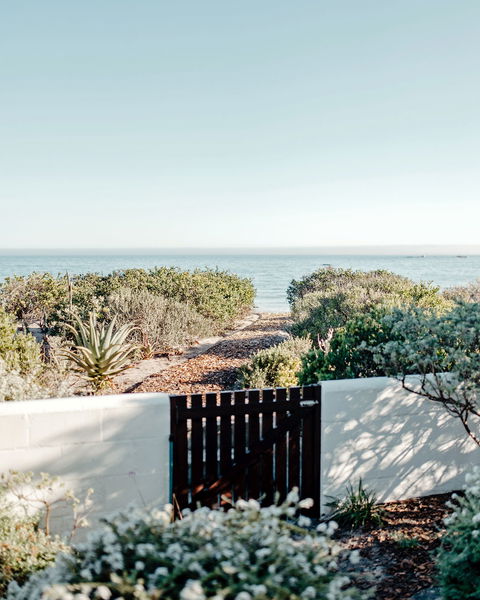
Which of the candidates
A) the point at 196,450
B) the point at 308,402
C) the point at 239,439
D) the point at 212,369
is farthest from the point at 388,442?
the point at 212,369

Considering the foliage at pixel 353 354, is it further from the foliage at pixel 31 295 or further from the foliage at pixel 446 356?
the foliage at pixel 31 295

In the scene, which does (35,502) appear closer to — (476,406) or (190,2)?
(476,406)

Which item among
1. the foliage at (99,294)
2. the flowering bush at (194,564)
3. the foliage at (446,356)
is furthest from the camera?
the foliage at (99,294)

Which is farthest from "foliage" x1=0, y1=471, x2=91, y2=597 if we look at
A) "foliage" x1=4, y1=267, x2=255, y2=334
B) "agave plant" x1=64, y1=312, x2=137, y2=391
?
"foliage" x1=4, y1=267, x2=255, y2=334

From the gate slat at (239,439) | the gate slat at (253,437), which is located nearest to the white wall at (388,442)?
the gate slat at (253,437)

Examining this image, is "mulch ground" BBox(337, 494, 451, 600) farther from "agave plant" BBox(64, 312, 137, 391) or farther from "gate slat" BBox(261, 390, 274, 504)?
"agave plant" BBox(64, 312, 137, 391)

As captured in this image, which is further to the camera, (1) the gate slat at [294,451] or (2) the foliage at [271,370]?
(2) the foliage at [271,370]

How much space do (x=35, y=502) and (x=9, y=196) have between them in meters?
56.7

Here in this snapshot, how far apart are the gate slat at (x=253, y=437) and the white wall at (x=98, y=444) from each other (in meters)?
0.74

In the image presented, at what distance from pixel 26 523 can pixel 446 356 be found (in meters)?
3.59

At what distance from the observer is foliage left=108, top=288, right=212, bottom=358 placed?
13.6m

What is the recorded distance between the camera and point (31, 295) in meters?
13.2

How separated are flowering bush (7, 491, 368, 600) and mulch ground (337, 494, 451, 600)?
4.08 feet

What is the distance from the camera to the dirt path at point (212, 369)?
385 inches
